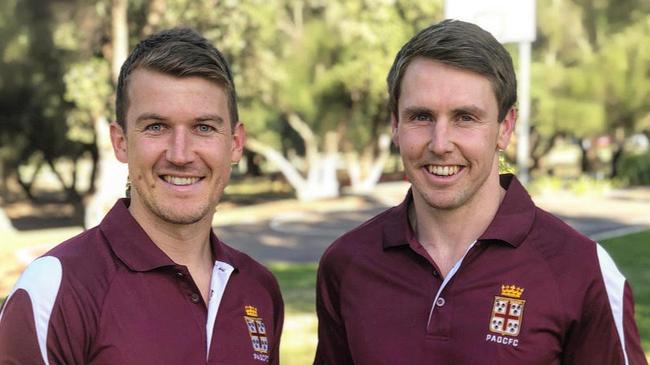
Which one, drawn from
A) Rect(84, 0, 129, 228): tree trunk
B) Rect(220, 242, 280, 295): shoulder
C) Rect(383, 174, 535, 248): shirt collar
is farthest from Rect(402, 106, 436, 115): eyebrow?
Rect(84, 0, 129, 228): tree trunk

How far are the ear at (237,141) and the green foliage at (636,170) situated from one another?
A: 30771mm

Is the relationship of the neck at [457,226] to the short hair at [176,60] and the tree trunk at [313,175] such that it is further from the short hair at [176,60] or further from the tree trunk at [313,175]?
the tree trunk at [313,175]

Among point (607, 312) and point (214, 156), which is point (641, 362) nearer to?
point (607, 312)

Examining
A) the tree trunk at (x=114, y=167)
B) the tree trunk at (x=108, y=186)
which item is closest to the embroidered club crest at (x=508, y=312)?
the tree trunk at (x=108, y=186)

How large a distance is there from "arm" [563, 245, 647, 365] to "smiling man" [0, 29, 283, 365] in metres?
1.16

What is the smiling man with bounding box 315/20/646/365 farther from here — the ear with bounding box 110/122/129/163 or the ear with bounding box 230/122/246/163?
the ear with bounding box 110/122/129/163

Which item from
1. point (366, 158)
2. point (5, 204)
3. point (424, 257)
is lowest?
point (5, 204)

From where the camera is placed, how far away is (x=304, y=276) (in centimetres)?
1233

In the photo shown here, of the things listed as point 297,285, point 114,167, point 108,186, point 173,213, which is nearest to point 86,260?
point 173,213

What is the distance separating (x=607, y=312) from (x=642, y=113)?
106ft

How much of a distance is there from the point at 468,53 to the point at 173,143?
1113mm

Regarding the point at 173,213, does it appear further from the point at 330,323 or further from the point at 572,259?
the point at 572,259

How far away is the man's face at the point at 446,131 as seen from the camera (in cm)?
304

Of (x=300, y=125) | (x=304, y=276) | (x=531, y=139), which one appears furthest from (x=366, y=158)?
(x=304, y=276)
